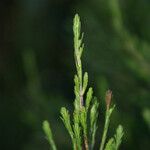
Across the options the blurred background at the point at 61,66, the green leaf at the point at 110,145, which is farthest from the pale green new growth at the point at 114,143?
the blurred background at the point at 61,66

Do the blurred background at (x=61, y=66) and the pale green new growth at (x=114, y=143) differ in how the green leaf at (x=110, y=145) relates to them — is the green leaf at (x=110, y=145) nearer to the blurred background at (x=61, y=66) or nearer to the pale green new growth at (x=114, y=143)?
the pale green new growth at (x=114, y=143)

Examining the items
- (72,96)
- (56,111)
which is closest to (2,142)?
(72,96)

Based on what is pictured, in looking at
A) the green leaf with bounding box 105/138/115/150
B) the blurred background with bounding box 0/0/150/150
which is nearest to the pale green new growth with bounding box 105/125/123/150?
the green leaf with bounding box 105/138/115/150

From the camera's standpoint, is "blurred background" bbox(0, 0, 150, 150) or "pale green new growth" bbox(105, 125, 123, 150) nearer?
"pale green new growth" bbox(105, 125, 123, 150)

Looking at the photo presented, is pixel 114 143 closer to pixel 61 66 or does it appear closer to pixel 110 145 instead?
pixel 110 145

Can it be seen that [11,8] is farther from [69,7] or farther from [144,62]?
[144,62]

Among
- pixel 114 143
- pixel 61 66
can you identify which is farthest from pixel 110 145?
pixel 61 66

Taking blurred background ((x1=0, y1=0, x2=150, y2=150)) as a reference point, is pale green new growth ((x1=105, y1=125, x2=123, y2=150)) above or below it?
below

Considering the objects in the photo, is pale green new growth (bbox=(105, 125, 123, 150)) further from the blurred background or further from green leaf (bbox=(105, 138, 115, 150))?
the blurred background
